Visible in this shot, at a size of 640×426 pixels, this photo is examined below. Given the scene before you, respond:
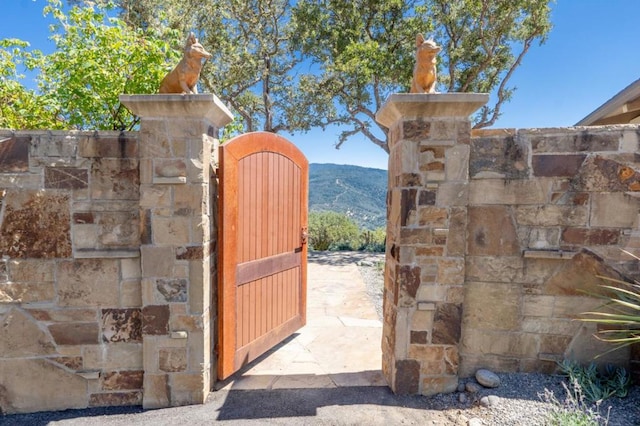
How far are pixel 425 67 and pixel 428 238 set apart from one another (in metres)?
1.22

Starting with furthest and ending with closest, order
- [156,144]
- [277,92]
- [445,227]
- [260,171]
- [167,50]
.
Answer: [277,92] → [167,50] → [260,171] → [445,227] → [156,144]

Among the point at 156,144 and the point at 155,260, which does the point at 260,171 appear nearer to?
the point at 156,144

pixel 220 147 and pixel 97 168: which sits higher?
pixel 220 147

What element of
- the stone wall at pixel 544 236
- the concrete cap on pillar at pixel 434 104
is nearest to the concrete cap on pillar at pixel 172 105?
the concrete cap on pillar at pixel 434 104

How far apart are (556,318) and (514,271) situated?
47 centimetres

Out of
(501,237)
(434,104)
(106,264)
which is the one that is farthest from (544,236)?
(106,264)

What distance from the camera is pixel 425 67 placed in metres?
2.28

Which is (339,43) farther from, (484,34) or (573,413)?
(573,413)

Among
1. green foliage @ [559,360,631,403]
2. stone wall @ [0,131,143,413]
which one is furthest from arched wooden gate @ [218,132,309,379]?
green foliage @ [559,360,631,403]

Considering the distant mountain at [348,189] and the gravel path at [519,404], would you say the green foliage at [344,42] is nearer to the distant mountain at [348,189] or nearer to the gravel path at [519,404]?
the gravel path at [519,404]

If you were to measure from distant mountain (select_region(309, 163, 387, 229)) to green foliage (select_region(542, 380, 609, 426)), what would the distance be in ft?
83.9

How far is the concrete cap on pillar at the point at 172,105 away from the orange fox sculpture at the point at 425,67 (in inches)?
56.4

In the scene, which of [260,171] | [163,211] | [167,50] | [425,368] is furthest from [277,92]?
[425,368]

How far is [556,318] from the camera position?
2.38 meters
